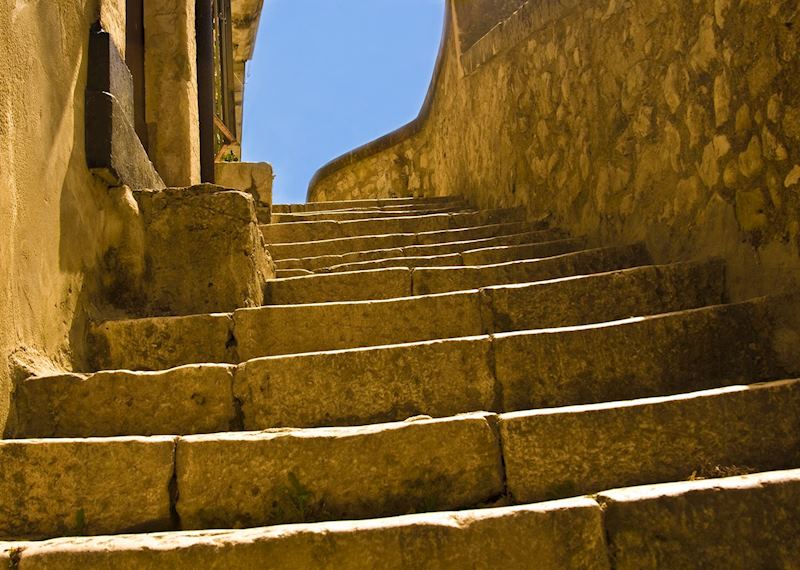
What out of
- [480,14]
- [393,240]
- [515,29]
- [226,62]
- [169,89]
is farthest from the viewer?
[226,62]

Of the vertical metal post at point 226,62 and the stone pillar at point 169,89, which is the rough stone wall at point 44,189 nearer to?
the stone pillar at point 169,89

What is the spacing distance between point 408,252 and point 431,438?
2.34 m

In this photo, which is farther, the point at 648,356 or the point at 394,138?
the point at 394,138

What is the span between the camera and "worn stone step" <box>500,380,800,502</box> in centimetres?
189

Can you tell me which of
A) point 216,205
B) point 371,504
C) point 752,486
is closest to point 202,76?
point 216,205

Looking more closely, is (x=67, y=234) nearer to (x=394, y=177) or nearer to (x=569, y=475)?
(x=569, y=475)

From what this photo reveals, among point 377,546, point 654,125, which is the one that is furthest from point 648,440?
point 654,125

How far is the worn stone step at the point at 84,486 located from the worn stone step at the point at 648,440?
0.95 m

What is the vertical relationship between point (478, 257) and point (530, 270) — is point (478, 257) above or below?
above

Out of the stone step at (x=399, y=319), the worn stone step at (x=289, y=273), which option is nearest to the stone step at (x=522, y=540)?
the stone step at (x=399, y=319)

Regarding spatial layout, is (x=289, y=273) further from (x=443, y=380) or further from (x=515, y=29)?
(x=515, y=29)

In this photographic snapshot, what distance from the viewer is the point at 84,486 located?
1887 mm

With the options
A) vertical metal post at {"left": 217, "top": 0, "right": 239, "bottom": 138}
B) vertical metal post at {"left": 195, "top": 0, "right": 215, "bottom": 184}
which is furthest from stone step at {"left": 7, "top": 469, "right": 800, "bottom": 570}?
vertical metal post at {"left": 217, "top": 0, "right": 239, "bottom": 138}

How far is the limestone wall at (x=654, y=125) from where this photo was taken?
255 centimetres
